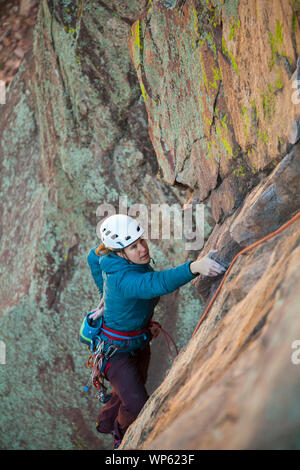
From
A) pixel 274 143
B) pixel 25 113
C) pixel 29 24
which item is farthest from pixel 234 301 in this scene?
pixel 29 24

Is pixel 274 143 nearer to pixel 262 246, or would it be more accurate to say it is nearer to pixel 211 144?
pixel 262 246

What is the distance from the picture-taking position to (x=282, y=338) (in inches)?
62.1

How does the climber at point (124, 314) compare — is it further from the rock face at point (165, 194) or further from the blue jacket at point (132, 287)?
the rock face at point (165, 194)

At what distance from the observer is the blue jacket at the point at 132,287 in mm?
3508

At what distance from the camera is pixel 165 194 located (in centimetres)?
593

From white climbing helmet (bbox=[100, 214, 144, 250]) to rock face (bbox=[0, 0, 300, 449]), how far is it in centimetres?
74

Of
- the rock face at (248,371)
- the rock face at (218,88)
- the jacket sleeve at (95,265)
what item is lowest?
the rock face at (248,371)

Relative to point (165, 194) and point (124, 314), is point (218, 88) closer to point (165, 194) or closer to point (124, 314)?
point (124, 314)

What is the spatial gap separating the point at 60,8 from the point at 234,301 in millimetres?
5421

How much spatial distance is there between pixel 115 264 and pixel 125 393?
4.25 ft
